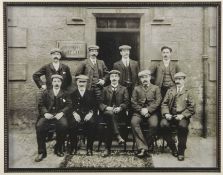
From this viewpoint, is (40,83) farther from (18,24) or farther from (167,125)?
(167,125)

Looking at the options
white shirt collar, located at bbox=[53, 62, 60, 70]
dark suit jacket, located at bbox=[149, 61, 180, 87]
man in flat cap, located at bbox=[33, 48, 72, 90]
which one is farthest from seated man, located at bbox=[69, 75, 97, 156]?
dark suit jacket, located at bbox=[149, 61, 180, 87]

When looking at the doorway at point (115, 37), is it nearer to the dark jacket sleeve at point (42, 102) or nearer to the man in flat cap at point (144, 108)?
the man in flat cap at point (144, 108)

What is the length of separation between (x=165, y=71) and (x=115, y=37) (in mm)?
549

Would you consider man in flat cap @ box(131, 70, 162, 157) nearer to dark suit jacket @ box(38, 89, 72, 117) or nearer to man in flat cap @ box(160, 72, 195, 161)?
man in flat cap @ box(160, 72, 195, 161)

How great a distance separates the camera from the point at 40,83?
121 inches

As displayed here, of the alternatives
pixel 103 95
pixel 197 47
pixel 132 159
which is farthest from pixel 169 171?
pixel 197 47

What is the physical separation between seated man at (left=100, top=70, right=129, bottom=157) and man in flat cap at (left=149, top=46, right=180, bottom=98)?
0.32 metres

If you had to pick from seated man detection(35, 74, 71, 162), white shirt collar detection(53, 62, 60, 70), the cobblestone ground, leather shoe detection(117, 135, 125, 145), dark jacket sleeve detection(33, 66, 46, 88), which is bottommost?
the cobblestone ground

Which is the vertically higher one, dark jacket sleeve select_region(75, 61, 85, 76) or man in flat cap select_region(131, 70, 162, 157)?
dark jacket sleeve select_region(75, 61, 85, 76)

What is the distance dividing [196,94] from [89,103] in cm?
97

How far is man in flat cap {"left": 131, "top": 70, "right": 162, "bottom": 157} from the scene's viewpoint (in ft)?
9.99

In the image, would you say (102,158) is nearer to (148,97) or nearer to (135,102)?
(135,102)

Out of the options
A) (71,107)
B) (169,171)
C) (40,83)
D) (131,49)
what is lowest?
(169,171)

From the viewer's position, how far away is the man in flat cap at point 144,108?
3045 millimetres
